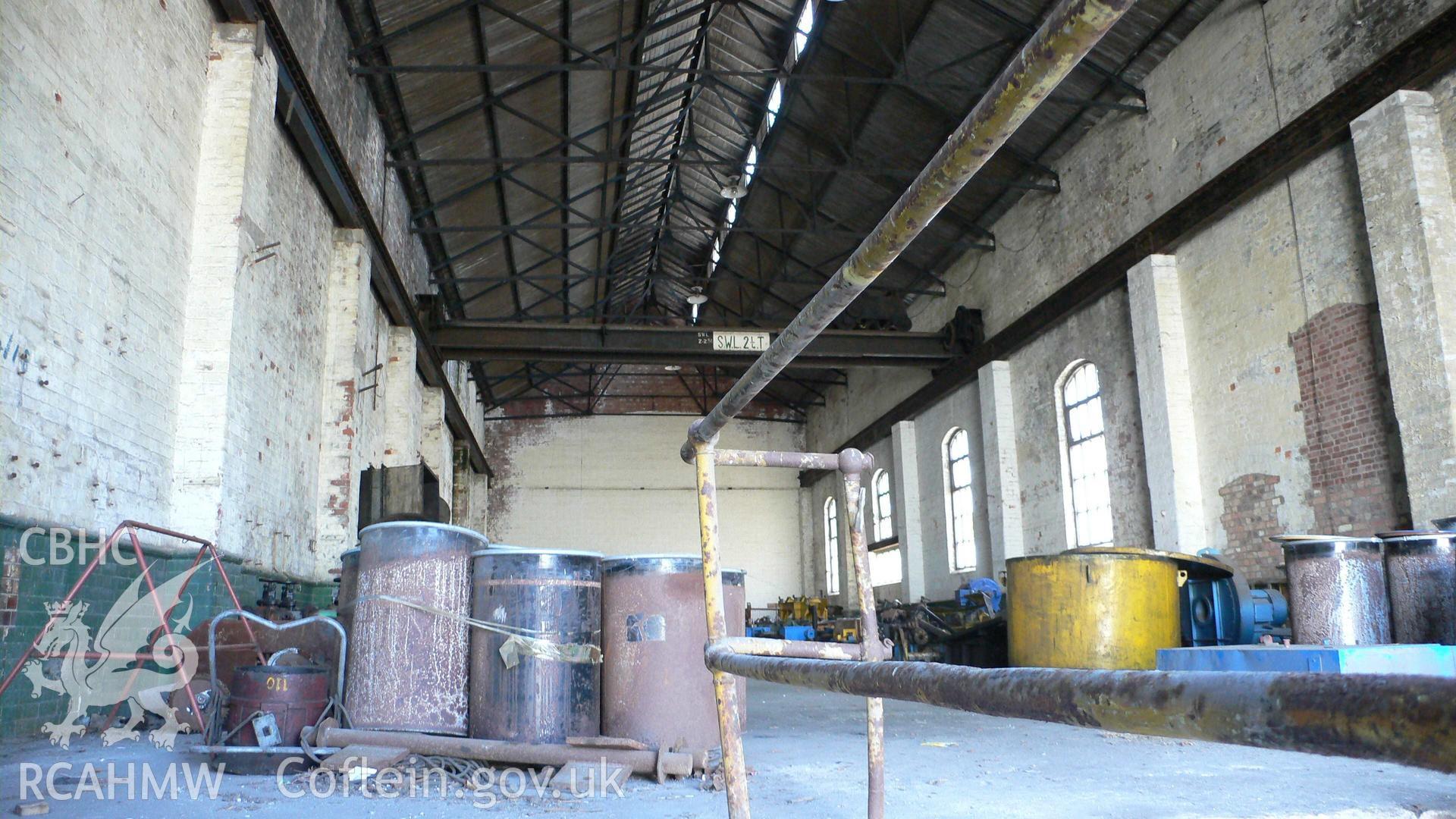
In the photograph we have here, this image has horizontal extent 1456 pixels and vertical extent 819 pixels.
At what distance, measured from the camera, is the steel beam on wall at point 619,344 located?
1598 cm

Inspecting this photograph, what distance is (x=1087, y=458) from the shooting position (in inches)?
549

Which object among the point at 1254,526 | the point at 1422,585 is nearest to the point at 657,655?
the point at 1422,585

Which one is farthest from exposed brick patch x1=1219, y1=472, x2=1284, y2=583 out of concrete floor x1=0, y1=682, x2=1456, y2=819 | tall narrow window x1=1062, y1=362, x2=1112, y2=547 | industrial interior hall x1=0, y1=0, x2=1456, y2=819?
concrete floor x1=0, y1=682, x2=1456, y2=819

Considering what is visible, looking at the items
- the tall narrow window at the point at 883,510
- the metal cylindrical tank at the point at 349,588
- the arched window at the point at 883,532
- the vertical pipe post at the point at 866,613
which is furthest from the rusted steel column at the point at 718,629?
the tall narrow window at the point at 883,510

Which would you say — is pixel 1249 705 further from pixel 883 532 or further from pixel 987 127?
pixel 883 532

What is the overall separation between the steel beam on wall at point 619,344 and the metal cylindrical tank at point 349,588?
34.9ft

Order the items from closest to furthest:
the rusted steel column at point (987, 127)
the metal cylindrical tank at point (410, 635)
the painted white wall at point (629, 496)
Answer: the rusted steel column at point (987, 127)
the metal cylindrical tank at point (410, 635)
the painted white wall at point (629, 496)

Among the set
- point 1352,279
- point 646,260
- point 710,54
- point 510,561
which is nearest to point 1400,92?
point 1352,279

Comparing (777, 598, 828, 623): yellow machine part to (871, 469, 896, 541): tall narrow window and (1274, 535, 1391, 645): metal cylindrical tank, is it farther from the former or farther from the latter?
(1274, 535, 1391, 645): metal cylindrical tank

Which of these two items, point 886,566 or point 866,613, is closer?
point 866,613

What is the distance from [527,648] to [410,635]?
614 mm

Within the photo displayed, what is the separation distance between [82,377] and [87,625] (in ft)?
5.05

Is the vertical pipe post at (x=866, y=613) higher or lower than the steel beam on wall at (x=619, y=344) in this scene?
lower

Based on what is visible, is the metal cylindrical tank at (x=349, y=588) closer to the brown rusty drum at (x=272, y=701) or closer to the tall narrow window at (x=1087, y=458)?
the brown rusty drum at (x=272, y=701)
